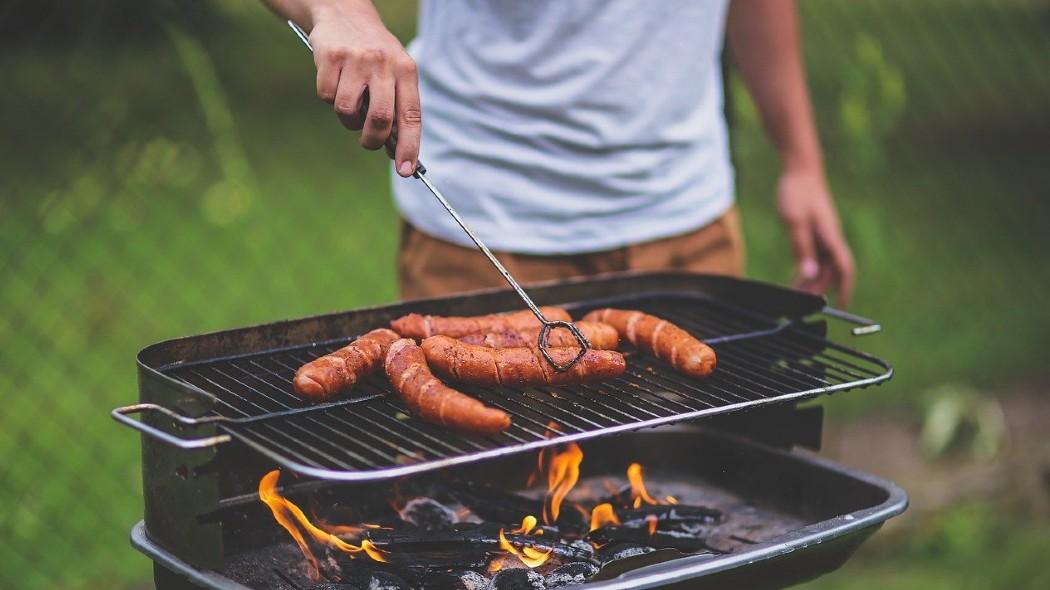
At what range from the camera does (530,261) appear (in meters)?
2.97

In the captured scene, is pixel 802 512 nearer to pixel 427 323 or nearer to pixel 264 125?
pixel 427 323

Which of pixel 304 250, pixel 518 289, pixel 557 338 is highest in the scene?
pixel 518 289

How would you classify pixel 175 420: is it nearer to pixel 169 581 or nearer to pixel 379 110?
pixel 169 581

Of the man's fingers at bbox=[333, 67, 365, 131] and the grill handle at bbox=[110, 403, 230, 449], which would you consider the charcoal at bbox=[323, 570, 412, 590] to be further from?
the man's fingers at bbox=[333, 67, 365, 131]

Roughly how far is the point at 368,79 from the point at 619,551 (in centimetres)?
103

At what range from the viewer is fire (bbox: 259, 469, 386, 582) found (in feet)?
7.32

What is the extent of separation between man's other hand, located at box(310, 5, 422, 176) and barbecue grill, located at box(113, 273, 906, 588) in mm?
509

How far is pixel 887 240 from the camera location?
25.8 feet

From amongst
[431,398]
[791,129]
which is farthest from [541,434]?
[791,129]

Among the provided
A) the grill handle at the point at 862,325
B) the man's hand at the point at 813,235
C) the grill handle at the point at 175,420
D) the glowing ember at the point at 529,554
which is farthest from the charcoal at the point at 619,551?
the man's hand at the point at 813,235

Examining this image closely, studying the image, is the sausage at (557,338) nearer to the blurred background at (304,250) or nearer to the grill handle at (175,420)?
the grill handle at (175,420)

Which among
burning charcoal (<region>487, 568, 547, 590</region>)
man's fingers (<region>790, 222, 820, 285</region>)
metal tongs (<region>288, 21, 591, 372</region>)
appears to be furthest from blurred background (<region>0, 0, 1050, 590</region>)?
burning charcoal (<region>487, 568, 547, 590</region>)

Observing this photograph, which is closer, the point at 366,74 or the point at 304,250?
the point at 366,74

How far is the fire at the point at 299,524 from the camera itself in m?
2.23
